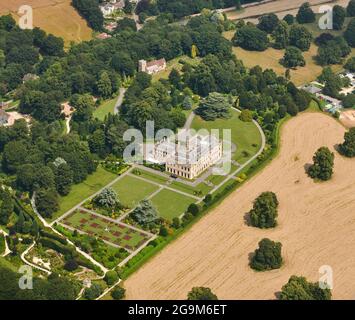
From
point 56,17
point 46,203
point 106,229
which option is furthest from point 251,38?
point 106,229

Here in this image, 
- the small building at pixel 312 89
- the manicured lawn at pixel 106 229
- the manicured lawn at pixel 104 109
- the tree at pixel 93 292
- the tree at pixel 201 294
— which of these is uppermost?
the tree at pixel 201 294

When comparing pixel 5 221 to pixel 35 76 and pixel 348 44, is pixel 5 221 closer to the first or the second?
pixel 35 76

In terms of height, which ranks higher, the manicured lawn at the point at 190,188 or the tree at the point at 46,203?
the tree at the point at 46,203

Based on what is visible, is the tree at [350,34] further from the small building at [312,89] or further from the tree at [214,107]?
the tree at [214,107]

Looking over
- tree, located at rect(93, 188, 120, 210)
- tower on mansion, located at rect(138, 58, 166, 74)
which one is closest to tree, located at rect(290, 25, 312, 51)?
tower on mansion, located at rect(138, 58, 166, 74)

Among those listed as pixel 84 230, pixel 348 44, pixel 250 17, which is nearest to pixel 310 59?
pixel 348 44

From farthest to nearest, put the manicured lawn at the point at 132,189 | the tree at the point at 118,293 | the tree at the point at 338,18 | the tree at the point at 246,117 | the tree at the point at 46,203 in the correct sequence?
the tree at the point at 338,18 → the tree at the point at 246,117 → the manicured lawn at the point at 132,189 → the tree at the point at 46,203 → the tree at the point at 118,293

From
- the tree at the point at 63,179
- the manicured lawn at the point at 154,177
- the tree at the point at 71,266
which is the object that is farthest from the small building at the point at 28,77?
the tree at the point at 71,266
